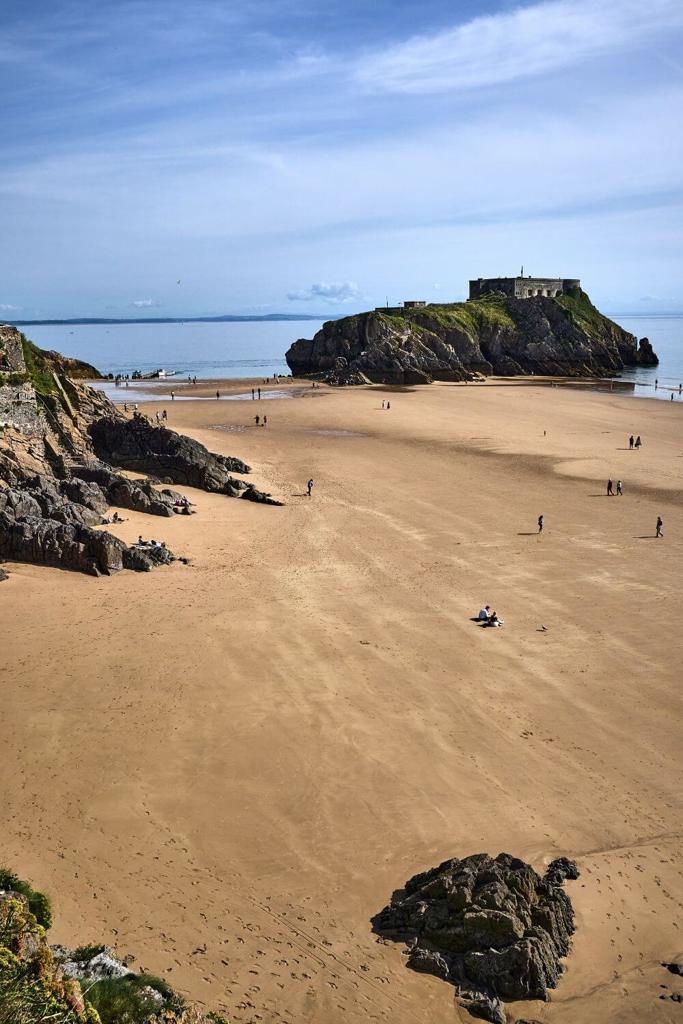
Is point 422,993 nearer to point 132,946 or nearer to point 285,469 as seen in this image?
point 132,946

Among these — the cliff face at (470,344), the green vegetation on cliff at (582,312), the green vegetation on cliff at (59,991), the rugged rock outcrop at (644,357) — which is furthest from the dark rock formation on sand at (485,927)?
the rugged rock outcrop at (644,357)

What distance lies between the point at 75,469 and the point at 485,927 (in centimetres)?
2564

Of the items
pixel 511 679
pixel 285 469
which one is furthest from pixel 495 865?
pixel 285 469

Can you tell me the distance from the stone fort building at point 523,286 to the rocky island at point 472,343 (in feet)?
2.28

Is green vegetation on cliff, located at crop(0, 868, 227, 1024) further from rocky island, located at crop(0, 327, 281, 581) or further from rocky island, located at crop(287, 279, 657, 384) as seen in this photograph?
rocky island, located at crop(287, 279, 657, 384)

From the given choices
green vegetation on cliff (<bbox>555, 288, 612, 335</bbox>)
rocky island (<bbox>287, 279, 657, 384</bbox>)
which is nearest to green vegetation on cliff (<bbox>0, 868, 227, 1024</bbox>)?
rocky island (<bbox>287, 279, 657, 384</bbox>)

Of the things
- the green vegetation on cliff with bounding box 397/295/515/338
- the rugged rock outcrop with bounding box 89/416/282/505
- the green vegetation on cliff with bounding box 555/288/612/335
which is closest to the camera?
the rugged rock outcrop with bounding box 89/416/282/505

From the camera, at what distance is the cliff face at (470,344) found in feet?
300

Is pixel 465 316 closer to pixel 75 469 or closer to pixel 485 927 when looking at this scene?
pixel 75 469

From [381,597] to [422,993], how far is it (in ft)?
45.8

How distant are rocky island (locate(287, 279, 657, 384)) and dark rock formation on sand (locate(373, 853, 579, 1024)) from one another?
7828 centimetres

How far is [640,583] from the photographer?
24672mm

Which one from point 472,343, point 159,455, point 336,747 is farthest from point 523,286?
point 336,747

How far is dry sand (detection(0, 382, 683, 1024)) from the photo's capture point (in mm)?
10125
